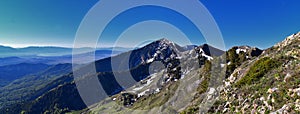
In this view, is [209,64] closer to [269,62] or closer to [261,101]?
[269,62]

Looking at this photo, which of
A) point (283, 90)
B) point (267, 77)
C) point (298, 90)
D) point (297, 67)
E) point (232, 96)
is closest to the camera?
point (298, 90)

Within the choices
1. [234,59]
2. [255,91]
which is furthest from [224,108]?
[234,59]

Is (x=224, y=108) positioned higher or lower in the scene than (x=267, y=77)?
lower

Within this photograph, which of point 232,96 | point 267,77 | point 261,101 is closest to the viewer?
point 261,101

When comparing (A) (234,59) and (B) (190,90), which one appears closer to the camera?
(A) (234,59)

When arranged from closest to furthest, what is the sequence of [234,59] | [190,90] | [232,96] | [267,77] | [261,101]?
[261,101], [267,77], [232,96], [234,59], [190,90]

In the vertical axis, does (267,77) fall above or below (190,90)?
above

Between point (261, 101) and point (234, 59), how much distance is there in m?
66.7

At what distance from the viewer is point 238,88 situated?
178 ft

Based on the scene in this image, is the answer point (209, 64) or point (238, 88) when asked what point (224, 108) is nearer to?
point (238, 88)

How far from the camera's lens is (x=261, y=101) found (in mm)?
40062

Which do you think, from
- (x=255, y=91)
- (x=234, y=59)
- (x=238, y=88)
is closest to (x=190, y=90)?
(x=234, y=59)

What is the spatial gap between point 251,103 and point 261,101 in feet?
9.36

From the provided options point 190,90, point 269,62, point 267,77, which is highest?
point 269,62
